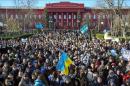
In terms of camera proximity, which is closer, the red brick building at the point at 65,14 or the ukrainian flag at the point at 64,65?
the ukrainian flag at the point at 64,65

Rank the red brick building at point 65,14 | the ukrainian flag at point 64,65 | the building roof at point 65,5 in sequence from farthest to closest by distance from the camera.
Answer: the building roof at point 65,5 < the red brick building at point 65,14 < the ukrainian flag at point 64,65

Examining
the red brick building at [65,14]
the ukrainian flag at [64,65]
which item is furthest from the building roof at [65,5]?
the ukrainian flag at [64,65]

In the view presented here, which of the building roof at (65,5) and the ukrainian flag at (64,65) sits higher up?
the ukrainian flag at (64,65)

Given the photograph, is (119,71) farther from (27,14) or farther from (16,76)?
(27,14)

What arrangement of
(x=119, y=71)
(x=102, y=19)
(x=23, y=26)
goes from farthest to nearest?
1. (x=102, y=19)
2. (x=23, y=26)
3. (x=119, y=71)

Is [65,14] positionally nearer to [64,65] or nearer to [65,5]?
[65,5]

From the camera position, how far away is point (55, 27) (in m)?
139

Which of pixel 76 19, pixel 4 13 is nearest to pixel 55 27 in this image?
pixel 76 19

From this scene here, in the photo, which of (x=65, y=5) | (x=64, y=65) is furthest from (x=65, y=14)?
(x=64, y=65)

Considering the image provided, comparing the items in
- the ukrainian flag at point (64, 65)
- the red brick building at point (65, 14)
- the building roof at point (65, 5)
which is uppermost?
the ukrainian flag at point (64, 65)

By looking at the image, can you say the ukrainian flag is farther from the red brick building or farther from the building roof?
the building roof

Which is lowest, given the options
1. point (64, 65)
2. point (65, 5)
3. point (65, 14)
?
point (65, 14)

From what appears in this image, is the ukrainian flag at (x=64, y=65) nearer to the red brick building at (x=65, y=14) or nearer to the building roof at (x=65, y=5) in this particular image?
the red brick building at (x=65, y=14)

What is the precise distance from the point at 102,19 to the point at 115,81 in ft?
388
